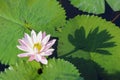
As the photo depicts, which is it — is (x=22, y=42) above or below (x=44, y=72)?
above

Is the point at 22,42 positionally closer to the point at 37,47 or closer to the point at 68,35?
the point at 37,47

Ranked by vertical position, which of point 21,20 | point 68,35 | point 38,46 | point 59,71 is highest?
point 21,20

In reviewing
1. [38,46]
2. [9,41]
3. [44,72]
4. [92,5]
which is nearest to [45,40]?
[38,46]

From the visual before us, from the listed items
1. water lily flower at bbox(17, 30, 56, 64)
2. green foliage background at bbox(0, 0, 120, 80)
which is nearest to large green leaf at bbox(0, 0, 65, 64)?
green foliage background at bbox(0, 0, 120, 80)

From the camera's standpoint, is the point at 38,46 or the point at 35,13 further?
the point at 35,13

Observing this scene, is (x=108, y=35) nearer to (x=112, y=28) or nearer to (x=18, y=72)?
(x=112, y=28)

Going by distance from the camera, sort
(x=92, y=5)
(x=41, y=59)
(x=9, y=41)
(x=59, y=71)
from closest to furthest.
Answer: (x=41, y=59)
(x=59, y=71)
(x=9, y=41)
(x=92, y=5)
